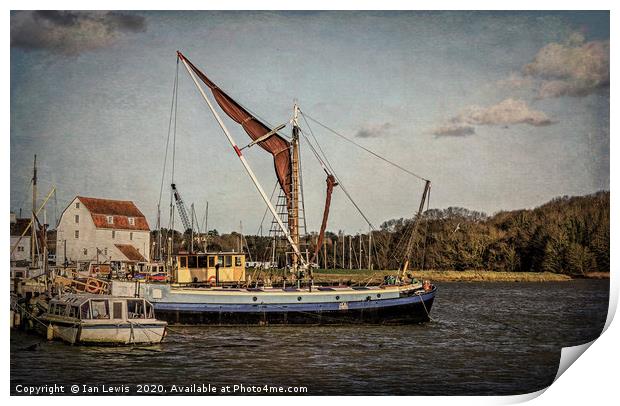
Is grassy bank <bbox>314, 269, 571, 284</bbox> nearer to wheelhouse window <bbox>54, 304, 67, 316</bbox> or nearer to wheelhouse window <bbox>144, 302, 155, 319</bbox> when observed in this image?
wheelhouse window <bbox>144, 302, 155, 319</bbox>

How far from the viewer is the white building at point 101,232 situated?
17.3 m

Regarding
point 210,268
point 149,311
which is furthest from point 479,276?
point 149,311

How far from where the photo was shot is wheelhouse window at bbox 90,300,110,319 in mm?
17297

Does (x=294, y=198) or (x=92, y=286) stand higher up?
(x=294, y=198)

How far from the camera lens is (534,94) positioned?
53.4 feet

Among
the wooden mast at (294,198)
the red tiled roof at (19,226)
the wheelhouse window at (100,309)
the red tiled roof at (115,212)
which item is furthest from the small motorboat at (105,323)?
the wooden mast at (294,198)

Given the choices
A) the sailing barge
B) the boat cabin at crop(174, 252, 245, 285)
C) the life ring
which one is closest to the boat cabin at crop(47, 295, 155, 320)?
the sailing barge

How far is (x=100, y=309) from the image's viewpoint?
17359 millimetres

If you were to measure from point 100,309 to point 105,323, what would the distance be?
1.31 ft

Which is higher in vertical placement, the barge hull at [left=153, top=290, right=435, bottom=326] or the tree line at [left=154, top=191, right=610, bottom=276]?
the tree line at [left=154, top=191, right=610, bottom=276]

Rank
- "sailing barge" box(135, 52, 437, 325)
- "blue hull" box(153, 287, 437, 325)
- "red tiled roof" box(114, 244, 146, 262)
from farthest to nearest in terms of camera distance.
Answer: "red tiled roof" box(114, 244, 146, 262) < "blue hull" box(153, 287, 437, 325) < "sailing barge" box(135, 52, 437, 325)

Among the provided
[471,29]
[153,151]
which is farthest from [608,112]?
[153,151]

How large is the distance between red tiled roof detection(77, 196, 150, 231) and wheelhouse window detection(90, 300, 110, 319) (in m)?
1.64

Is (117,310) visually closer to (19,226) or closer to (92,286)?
(19,226)
